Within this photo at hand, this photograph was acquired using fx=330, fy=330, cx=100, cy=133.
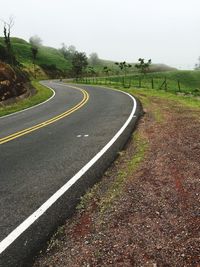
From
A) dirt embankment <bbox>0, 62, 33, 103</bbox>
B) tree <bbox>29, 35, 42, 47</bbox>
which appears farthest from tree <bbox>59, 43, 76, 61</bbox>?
dirt embankment <bbox>0, 62, 33, 103</bbox>

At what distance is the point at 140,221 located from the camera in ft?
16.4

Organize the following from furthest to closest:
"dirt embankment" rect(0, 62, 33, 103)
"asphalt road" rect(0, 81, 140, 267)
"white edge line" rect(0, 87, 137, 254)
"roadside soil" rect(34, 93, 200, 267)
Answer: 1. "dirt embankment" rect(0, 62, 33, 103)
2. "asphalt road" rect(0, 81, 140, 267)
3. "white edge line" rect(0, 87, 137, 254)
4. "roadside soil" rect(34, 93, 200, 267)

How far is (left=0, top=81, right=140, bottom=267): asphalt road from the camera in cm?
480

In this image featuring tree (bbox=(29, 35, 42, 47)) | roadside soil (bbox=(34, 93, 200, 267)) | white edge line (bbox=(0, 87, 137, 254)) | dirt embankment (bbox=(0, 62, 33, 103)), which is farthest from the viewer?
tree (bbox=(29, 35, 42, 47))

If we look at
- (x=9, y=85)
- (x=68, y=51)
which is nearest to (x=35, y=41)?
Result: (x=68, y=51)

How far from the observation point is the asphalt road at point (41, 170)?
189 inches

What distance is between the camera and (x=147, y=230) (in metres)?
4.73

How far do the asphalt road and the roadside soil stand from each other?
0.95 feet

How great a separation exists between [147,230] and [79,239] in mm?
978

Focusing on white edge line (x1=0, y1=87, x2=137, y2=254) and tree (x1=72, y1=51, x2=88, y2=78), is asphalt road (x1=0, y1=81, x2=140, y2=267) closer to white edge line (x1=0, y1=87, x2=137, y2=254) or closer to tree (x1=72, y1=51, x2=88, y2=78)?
white edge line (x1=0, y1=87, x2=137, y2=254)

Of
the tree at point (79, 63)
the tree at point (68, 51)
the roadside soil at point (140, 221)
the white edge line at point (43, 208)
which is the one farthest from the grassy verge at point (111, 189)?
the tree at point (68, 51)

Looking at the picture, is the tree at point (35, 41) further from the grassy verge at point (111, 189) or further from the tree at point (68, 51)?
the grassy verge at point (111, 189)

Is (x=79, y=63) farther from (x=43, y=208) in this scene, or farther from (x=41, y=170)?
(x=43, y=208)

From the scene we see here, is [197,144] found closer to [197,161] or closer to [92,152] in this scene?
[197,161]
